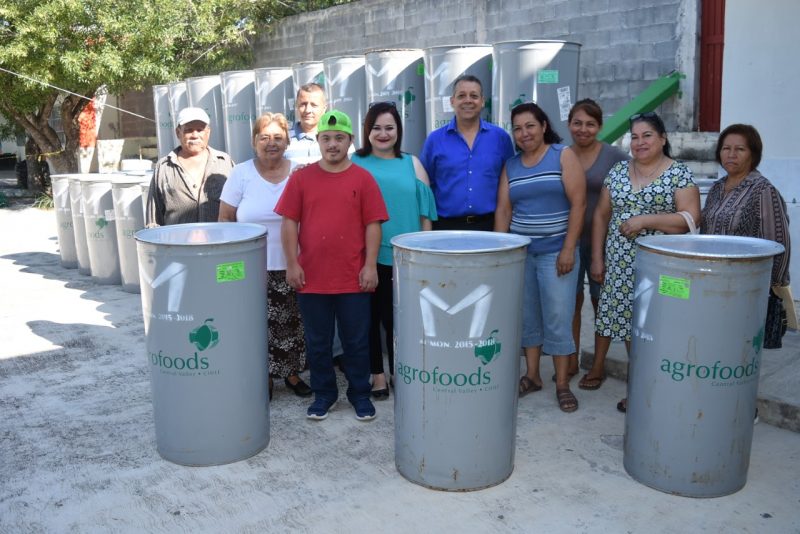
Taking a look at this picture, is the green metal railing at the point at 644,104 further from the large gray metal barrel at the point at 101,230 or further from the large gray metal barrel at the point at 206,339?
the large gray metal barrel at the point at 101,230

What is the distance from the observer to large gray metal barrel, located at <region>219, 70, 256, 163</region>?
23.8ft

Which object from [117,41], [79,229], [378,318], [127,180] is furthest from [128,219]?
[117,41]

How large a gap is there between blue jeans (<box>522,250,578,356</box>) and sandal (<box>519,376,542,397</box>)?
261 millimetres

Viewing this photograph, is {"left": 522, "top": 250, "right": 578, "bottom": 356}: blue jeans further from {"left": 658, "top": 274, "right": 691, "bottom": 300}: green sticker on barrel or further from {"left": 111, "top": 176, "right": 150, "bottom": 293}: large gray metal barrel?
{"left": 111, "top": 176, "right": 150, "bottom": 293}: large gray metal barrel

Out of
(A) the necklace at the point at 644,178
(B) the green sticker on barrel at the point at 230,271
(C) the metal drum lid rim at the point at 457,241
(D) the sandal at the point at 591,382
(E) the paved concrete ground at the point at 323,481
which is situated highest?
(A) the necklace at the point at 644,178

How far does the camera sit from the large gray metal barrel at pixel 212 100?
764cm

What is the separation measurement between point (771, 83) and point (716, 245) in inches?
103

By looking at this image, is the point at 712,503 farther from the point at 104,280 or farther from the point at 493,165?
the point at 104,280

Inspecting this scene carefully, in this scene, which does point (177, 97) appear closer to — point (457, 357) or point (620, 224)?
point (620, 224)

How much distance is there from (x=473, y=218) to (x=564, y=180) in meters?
0.55

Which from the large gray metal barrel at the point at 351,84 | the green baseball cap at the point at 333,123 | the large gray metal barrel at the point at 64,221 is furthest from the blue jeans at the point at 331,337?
the large gray metal barrel at the point at 64,221

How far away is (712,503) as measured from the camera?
3035 millimetres

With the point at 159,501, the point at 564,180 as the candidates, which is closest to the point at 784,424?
the point at 564,180

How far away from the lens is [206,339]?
3273 mm
